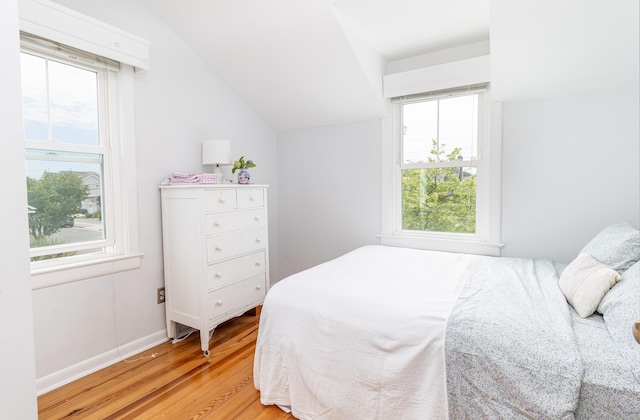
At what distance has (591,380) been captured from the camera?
989 mm

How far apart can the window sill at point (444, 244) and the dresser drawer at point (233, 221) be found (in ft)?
3.85

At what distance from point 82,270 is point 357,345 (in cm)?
175

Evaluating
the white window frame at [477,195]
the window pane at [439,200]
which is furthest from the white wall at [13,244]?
the window pane at [439,200]

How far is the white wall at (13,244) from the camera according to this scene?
2.70 ft

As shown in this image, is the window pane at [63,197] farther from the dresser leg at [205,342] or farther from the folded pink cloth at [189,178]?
the dresser leg at [205,342]

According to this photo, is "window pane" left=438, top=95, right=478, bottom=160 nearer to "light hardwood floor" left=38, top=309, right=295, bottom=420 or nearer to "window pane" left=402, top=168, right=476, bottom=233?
"window pane" left=402, top=168, right=476, bottom=233

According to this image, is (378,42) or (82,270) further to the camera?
(378,42)

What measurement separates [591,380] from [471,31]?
239cm

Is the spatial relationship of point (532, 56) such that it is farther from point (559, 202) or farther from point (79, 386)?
point (79, 386)

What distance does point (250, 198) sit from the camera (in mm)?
2605

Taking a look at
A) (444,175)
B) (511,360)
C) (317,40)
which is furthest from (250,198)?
(511,360)

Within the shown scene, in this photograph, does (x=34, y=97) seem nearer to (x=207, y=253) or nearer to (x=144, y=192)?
(x=144, y=192)

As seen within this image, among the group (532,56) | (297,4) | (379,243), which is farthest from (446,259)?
(297,4)

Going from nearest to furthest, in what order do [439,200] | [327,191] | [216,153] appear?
[216,153] → [439,200] → [327,191]
